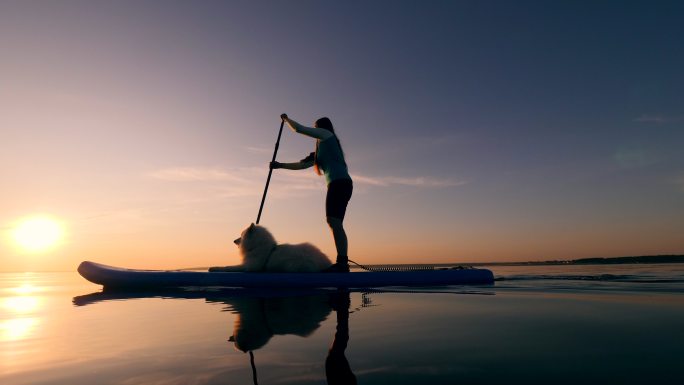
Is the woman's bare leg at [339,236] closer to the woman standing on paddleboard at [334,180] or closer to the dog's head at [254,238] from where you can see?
the woman standing on paddleboard at [334,180]

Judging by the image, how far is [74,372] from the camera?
7.03 ft

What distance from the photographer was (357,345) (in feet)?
8.27

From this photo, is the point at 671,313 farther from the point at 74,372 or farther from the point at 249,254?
the point at 249,254

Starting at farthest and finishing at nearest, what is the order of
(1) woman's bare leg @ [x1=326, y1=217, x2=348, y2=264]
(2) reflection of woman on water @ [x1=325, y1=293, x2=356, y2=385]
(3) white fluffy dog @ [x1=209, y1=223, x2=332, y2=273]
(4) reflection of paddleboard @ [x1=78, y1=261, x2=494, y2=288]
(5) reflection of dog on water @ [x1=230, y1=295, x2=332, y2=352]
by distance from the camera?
1. (3) white fluffy dog @ [x1=209, y1=223, x2=332, y2=273]
2. (1) woman's bare leg @ [x1=326, y1=217, x2=348, y2=264]
3. (4) reflection of paddleboard @ [x1=78, y1=261, x2=494, y2=288]
4. (5) reflection of dog on water @ [x1=230, y1=295, x2=332, y2=352]
5. (2) reflection of woman on water @ [x1=325, y1=293, x2=356, y2=385]

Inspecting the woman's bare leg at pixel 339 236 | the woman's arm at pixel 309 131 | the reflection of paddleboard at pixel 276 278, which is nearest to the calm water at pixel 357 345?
the reflection of paddleboard at pixel 276 278

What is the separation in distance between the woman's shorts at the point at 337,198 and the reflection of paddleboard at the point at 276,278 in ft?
3.89

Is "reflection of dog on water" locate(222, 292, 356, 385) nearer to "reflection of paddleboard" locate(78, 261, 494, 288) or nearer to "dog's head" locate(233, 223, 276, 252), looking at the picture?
"reflection of paddleboard" locate(78, 261, 494, 288)

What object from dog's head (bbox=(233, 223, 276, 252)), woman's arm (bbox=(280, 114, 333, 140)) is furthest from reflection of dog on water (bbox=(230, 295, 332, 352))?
woman's arm (bbox=(280, 114, 333, 140))

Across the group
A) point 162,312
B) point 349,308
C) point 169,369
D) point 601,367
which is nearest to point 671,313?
point 601,367

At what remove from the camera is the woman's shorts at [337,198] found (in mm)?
7270

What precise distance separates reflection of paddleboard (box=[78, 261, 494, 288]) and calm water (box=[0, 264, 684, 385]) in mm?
2606

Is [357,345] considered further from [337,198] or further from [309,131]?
[309,131]

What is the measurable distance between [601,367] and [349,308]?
274 centimetres

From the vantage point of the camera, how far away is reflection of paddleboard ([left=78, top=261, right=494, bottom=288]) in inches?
281
